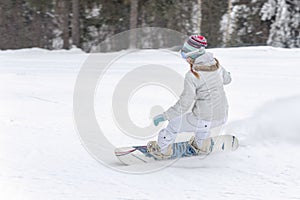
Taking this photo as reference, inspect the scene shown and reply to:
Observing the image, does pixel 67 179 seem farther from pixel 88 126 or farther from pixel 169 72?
pixel 169 72

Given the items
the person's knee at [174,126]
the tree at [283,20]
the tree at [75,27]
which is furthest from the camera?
the tree at [75,27]

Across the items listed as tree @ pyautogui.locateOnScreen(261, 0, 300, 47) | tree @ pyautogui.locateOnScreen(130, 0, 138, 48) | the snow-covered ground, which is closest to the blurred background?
tree @ pyautogui.locateOnScreen(130, 0, 138, 48)

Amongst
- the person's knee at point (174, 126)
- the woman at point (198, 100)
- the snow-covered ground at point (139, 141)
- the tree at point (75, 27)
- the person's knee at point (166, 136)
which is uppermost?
the woman at point (198, 100)

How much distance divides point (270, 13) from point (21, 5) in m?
12.4

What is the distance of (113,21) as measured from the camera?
23516 mm

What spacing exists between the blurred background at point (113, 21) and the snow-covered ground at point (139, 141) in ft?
39.6

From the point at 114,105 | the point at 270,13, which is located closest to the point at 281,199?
the point at 114,105

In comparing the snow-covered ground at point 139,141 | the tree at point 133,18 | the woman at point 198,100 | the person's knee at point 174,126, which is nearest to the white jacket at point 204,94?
the woman at point 198,100

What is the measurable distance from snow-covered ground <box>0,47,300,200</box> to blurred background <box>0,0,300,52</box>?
39.6 ft

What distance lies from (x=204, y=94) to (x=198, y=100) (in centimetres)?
9

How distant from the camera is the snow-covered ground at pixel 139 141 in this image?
172 inches

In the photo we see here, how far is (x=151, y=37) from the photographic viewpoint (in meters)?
21.6

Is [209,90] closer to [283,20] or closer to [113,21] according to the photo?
[283,20]

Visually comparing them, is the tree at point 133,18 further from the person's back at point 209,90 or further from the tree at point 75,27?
the person's back at point 209,90
